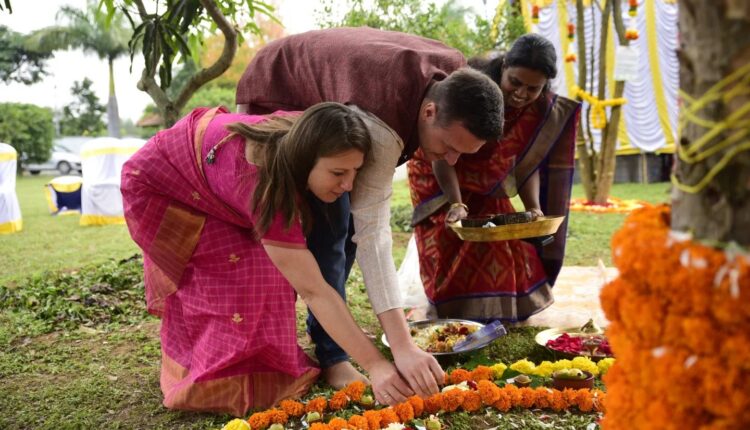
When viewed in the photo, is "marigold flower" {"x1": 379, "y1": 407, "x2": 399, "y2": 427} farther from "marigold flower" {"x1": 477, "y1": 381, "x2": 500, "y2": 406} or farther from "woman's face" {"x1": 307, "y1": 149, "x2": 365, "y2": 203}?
"woman's face" {"x1": 307, "y1": 149, "x2": 365, "y2": 203}

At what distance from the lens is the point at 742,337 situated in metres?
1.04

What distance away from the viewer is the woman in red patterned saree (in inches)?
133

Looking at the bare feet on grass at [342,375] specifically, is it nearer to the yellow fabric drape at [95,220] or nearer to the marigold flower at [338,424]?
the marigold flower at [338,424]

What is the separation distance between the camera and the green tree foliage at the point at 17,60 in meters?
31.7

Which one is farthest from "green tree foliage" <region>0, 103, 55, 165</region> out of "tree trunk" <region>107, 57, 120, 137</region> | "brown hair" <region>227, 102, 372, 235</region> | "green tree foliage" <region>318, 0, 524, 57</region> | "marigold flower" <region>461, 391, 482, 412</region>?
A: "marigold flower" <region>461, 391, 482, 412</region>

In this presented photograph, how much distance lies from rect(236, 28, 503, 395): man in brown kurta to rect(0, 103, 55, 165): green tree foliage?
23.7 meters

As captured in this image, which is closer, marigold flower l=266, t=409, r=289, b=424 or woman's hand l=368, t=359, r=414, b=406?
woman's hand l=368, t=359, r=414, b=406

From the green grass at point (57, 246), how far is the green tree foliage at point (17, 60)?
2650 centimetres

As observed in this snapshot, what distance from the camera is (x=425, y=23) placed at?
8.51m

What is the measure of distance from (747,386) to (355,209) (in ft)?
4.36

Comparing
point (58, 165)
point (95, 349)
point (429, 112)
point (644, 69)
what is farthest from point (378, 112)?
point (58, 165)

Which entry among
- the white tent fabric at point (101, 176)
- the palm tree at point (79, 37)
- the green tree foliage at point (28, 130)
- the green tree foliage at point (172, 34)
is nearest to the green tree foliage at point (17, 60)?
the palm tree at point (79, 37)

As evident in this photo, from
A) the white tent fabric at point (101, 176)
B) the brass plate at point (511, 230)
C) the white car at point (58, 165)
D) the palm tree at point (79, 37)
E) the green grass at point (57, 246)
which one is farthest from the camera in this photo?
the palm tree at point (79, 37)

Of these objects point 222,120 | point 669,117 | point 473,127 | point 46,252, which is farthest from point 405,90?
point 669,117
